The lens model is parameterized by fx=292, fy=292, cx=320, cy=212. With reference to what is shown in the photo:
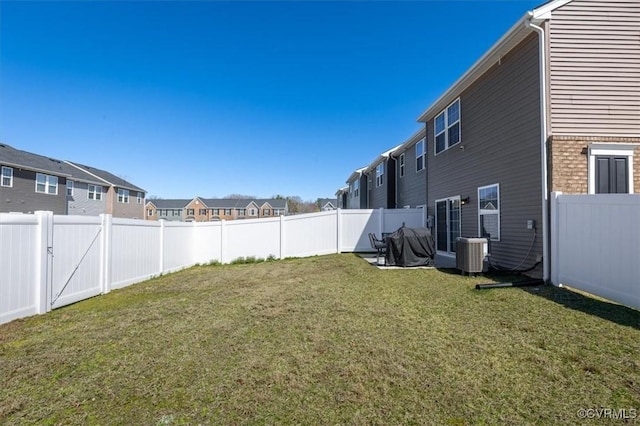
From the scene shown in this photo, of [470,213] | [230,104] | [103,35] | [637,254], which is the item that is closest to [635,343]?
[637,254]

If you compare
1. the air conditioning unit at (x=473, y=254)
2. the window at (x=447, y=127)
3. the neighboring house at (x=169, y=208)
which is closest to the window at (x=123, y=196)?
the neighboring house at (x=169, y=208)

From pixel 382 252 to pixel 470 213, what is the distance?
3.26 m

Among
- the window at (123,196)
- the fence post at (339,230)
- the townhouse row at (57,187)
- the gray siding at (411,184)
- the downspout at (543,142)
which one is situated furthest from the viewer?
the window at (123,196)

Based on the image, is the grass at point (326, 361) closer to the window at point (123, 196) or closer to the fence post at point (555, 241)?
the fence post at point (555, 241)

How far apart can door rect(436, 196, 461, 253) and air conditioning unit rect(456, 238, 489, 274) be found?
2893 millimetres

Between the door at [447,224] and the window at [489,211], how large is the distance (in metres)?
1.38

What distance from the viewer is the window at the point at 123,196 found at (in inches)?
1212

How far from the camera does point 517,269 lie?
23.4ft

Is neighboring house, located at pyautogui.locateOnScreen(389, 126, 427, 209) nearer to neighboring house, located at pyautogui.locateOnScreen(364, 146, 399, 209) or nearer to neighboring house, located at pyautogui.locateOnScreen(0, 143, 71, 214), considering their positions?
neighboring house, located at pyautogui.locateOnScreen(364, 146, 399, 209)

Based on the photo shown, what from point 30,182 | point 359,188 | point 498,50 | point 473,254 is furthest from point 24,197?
point 498,50

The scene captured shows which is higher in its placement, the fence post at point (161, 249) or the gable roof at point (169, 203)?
the gable roof at point (169, 203)

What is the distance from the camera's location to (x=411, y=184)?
1544cm

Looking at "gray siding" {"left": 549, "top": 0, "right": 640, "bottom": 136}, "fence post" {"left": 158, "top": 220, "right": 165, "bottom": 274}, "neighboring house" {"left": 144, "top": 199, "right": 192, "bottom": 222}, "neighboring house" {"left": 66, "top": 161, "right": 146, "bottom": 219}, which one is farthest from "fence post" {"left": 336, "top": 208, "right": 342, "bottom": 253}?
"neighboring house" {"left": 144, "top": 199, "right": 192, "bottom": 222}

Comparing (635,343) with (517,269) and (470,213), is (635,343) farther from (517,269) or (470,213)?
(470,213)
